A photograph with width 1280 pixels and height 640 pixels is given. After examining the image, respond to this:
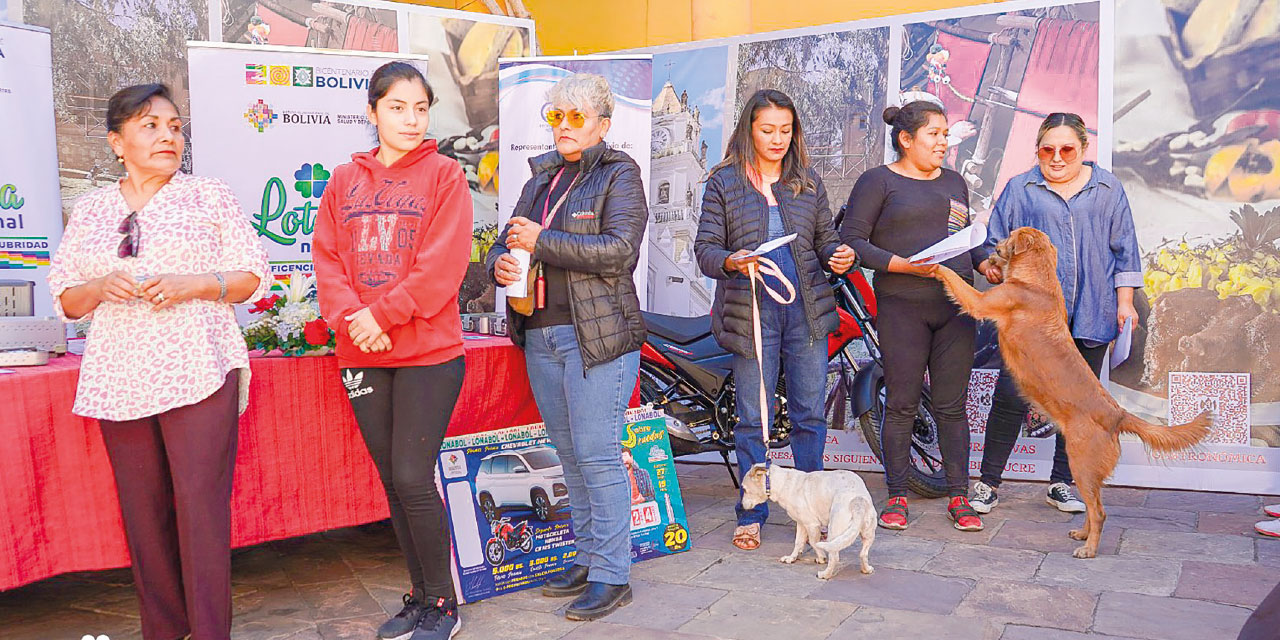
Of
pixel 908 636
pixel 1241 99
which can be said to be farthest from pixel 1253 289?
pixel 908 636

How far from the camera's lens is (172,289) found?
2.85 m

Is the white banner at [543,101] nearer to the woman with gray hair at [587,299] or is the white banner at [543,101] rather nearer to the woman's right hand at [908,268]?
the woman's right hand at [908,268]

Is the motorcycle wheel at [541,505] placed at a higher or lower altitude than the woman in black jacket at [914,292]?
lower

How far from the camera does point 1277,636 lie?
2105mm

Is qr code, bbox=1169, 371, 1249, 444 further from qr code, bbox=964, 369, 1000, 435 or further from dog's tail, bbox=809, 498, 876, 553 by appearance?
dog's tail, bbox=809, 498, 876, 553

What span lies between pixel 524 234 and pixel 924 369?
2273mm

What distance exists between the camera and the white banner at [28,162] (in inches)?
187

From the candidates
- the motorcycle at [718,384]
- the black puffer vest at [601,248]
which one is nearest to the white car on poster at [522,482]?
the black puffer vest at [601,248]

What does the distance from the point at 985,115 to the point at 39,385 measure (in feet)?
16.0

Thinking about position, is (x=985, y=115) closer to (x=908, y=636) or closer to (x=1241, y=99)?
(x=1241, y=99)

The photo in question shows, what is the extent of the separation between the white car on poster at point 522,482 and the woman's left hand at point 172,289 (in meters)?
1.34

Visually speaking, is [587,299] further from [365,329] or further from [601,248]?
[365,329]

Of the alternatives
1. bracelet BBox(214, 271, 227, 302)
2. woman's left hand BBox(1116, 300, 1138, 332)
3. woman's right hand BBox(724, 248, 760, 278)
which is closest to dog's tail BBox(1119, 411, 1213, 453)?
woman's left hand BBox(1116, 300, 1138, 332)

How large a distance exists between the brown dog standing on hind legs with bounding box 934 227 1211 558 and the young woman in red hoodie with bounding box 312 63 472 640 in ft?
7.63
